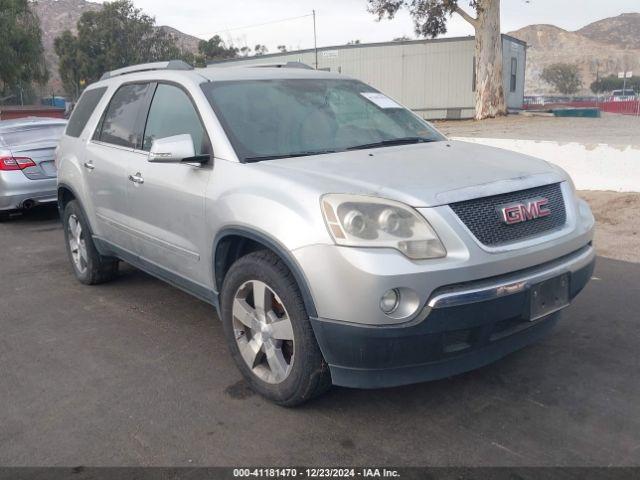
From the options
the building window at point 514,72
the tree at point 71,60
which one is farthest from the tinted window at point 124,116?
the tree at point 71,60

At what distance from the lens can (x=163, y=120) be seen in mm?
4316

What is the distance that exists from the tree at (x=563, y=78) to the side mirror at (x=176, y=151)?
322 ft

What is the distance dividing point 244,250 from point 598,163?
6.42m

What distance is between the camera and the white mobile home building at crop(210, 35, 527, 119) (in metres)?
31.1

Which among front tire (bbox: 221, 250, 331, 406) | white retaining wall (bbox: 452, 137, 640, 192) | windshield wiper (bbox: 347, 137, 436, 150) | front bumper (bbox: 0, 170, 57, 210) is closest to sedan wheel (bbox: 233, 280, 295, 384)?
front tire (bbox: 221, 250, 331, 406)

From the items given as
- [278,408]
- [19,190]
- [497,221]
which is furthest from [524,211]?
[19,190]

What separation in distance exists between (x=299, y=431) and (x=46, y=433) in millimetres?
1278

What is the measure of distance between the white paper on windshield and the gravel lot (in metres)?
1.95

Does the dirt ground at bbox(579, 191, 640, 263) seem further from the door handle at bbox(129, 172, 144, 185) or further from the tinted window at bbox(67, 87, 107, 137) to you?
the tinted window at bbox(67, 87, 107, 137)

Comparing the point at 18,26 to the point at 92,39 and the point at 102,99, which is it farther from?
the point at 102,99

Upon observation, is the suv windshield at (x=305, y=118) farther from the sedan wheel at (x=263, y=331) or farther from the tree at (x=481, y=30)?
the tree at (x=481, y=30)

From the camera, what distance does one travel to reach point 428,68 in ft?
105

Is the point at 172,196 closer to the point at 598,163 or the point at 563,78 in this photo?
the point at 598,163

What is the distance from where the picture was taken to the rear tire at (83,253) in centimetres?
548
